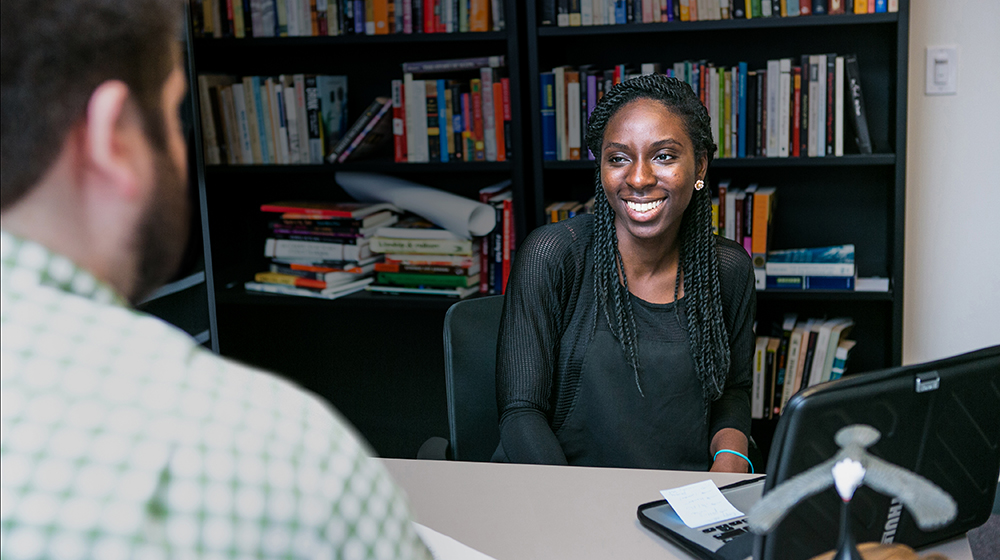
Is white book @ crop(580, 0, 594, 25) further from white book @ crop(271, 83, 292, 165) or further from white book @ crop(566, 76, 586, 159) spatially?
white book @ crop(271, 83, 292, 165)

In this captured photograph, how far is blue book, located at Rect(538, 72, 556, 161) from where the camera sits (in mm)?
2406

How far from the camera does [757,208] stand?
2.34 metres

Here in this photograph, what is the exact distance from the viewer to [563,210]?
8.06ft

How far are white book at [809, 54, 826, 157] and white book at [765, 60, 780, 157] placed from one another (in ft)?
0.30

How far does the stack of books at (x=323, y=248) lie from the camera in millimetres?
2615

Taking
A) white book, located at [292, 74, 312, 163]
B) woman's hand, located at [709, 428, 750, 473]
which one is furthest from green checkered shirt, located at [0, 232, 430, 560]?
white book, located at [292, 74, 312, 163]

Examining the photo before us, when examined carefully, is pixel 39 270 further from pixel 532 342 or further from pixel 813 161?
pixel 813 161

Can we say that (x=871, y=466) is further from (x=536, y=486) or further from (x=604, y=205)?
(x=604, y=205)

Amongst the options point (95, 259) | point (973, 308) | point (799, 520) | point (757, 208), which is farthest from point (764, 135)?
point (95, 259)

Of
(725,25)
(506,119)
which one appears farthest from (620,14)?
Result: (506,119)

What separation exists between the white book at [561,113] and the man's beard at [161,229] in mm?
1972

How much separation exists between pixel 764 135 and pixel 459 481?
146 centimetres

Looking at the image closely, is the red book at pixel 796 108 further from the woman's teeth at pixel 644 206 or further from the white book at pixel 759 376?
the woman's teeth at pixel 644 206

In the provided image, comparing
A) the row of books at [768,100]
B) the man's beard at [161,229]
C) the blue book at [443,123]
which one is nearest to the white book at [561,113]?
the row of books at [768,100]
